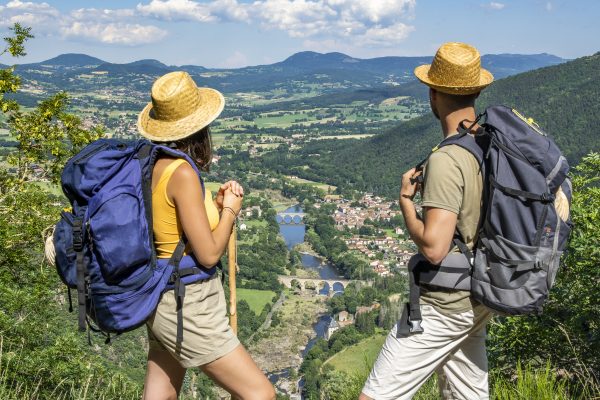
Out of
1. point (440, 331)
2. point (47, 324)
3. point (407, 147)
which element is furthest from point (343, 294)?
point (407, 147)

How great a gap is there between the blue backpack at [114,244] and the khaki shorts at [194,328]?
33mm

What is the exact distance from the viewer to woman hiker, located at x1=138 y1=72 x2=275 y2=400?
69.0 inches

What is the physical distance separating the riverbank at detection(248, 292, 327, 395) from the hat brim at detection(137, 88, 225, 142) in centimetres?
2229

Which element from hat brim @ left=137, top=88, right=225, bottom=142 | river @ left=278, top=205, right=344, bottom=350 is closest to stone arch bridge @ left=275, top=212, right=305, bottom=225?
river @ left=278, top=205, right=344, bottom=350

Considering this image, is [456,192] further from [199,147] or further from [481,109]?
[481,109]

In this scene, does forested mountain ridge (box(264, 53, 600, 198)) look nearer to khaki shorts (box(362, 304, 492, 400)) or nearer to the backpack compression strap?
khaki shorts (box(362, 304, 492, 400))

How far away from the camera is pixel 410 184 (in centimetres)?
189

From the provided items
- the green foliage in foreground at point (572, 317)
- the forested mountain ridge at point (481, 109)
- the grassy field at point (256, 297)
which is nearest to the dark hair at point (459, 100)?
the green foliage in foreground at point (572, 317)

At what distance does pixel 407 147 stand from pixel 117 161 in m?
85.3

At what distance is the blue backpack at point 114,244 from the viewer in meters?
1.66

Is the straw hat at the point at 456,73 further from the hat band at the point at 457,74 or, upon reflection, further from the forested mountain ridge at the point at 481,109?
the forested mountain ridge at the point at 481,109

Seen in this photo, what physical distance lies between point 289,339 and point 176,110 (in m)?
30.0

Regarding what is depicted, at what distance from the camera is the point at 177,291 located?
177 cm

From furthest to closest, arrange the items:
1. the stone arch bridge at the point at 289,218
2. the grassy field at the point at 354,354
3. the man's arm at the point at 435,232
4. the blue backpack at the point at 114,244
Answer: the stone arch bridge at the point at 289,218 < the grassy field at the point at 354,354 < the man's arm at the point at 435,232 < the blue backpack at the point at 114,244
